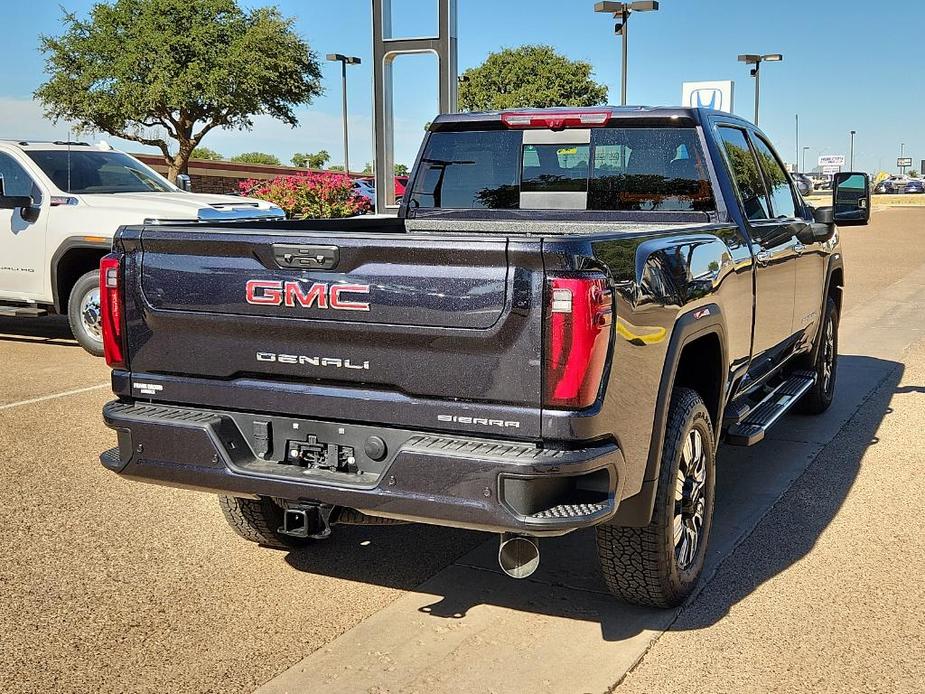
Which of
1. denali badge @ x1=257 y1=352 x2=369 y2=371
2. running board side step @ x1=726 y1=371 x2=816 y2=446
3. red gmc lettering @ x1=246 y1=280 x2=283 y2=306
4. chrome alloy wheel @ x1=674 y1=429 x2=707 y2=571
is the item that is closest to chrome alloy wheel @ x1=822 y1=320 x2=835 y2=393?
running board side step @ x1=726 y1=371 x2=816 y2=446

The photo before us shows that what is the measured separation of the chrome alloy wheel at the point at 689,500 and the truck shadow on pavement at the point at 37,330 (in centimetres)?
817

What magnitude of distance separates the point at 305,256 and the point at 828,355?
5149mm

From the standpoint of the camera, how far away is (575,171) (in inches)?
214

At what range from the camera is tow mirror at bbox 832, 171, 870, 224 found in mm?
6703

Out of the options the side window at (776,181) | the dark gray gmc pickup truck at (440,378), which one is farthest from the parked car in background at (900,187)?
the dark gray gmc pickup truck at (440,378)

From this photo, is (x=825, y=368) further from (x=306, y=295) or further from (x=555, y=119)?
(x=306, y=295)

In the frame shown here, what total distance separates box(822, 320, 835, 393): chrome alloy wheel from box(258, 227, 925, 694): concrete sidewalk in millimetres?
1876

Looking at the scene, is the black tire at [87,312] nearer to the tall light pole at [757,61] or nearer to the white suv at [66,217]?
the white suv at [66,217]

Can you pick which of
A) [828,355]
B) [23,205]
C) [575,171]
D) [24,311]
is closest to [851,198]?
[828,355]

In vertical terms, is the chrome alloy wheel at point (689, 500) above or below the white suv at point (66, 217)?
below

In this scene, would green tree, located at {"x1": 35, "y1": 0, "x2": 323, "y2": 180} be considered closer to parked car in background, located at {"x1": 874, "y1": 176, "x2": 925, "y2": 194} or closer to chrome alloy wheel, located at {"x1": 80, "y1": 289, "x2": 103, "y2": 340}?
chrome alloy wheel, located at {"x1": 80, "y1": 289, "x2": 103, "y2": 340}

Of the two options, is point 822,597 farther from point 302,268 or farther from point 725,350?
point 302,268

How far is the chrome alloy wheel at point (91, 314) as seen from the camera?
9688 mm

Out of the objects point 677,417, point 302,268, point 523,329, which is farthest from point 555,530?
point 302,268
